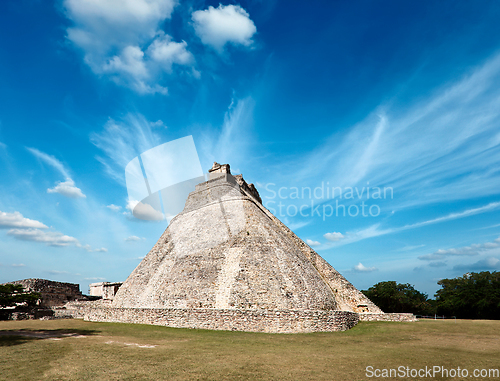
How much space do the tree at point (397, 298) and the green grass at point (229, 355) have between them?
25034mm

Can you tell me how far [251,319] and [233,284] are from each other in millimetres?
2924

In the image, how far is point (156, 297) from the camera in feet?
64.0

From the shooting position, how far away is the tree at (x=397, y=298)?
3719 centimetres

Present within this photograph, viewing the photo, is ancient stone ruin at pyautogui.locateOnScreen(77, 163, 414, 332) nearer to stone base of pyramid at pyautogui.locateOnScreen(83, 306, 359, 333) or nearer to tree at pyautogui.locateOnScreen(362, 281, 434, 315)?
stone base of pyramid at pyautogui.locateOnScreen(83, 306, 359, 333)

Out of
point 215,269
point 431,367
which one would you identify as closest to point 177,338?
point 215,269

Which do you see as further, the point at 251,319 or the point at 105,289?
the point at 105,289

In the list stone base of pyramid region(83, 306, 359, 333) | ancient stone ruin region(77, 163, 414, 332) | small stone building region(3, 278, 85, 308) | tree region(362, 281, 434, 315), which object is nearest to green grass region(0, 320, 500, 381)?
stone base of pyramid region(83, 306, 359, 333)

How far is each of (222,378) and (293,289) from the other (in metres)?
11.0

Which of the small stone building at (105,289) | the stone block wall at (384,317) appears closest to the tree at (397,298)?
the stone block wall at (384,317)

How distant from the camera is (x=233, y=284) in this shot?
690 inches

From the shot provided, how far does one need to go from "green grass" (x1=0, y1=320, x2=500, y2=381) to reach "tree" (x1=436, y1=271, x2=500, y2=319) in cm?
1902

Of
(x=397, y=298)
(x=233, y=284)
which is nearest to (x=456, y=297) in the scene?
(x=397, y=298)

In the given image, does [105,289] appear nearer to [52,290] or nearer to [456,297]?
[52,290]

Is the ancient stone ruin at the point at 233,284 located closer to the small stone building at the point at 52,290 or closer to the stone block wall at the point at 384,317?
the stone block wall at the point at 384,317
